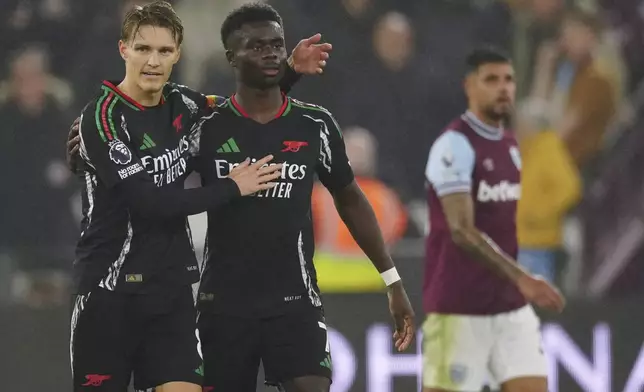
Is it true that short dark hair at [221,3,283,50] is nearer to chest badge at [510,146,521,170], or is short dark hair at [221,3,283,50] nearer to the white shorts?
chest badge at [510,146,521,170]

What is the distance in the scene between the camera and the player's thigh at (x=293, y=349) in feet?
16.8

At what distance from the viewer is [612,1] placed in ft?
34.6

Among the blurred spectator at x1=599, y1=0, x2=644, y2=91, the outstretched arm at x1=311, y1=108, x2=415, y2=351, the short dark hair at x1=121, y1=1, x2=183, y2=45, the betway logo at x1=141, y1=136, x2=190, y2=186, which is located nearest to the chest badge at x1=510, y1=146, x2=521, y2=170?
the outstretched arm at x1=311, y1=108, x2=415, y2=351

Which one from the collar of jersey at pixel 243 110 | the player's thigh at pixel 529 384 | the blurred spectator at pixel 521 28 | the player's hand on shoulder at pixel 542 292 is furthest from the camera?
the blurred spectator at pixel 521 28

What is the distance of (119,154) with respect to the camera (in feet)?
15.9

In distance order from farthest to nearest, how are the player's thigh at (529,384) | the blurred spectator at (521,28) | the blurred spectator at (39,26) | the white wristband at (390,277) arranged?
the blurred spectator at (521,28)
the blurred spectator at (39,26)
the player's thigh at (529,384)
the white wristband at (390,277)

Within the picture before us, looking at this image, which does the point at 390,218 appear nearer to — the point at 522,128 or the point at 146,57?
the point at 522,128

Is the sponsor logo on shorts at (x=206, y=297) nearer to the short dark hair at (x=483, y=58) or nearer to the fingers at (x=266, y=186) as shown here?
the fingers at (x=266, y=186)

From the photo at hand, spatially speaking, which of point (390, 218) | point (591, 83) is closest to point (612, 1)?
point (591, 83)

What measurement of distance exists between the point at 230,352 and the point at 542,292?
1615 millimetres

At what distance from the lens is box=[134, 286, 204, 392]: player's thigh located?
5.00 meters

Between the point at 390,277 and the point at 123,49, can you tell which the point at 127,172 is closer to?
the point at 123,49

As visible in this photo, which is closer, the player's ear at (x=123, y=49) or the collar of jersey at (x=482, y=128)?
the player's ear at (x=123, y=49)

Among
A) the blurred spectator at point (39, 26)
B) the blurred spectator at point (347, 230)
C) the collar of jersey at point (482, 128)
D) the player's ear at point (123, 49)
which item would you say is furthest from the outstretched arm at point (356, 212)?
the blurred spectator at point (39, 26)
